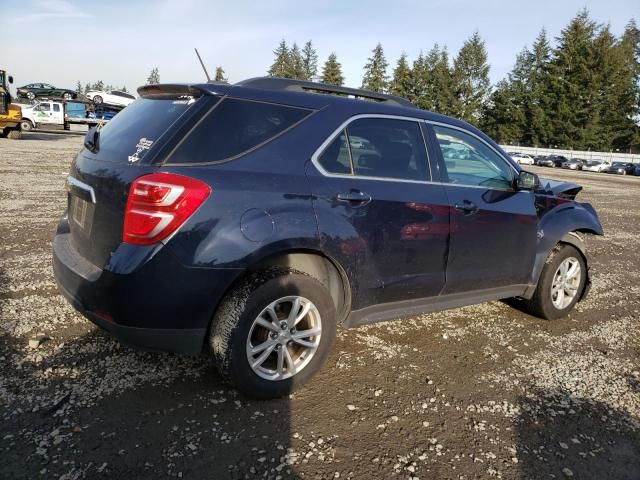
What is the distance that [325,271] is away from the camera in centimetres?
318

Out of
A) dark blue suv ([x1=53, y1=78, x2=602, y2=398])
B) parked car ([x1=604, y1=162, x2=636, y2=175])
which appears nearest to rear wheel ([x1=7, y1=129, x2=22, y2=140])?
dark blue suv ([x1=53, y1=78, x2=602, y2=398])

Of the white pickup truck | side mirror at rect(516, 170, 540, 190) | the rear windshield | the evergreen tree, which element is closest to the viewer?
the rear windshield

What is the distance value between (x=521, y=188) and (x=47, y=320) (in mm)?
3925

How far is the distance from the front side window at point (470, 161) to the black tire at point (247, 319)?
1.51 meters

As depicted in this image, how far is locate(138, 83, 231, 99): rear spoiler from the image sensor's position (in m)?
2.89

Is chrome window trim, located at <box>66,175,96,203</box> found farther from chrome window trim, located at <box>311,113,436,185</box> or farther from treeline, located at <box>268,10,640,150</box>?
treeline, located at <box>268,10,640,150</box>

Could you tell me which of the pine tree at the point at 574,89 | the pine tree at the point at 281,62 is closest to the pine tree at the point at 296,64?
the pine tree at the point at 281,62

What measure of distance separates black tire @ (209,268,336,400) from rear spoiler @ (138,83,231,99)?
110cm

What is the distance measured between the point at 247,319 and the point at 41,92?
5705cm

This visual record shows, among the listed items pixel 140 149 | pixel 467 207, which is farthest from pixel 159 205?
pixel 467 207

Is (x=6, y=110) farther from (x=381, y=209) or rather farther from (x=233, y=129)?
(x=381, y=209)

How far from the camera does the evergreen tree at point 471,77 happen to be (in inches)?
3095

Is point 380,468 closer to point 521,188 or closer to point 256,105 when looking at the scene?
point 256,105

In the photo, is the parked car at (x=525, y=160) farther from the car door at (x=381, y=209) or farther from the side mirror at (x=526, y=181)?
the car door at (x=381, y=209)
